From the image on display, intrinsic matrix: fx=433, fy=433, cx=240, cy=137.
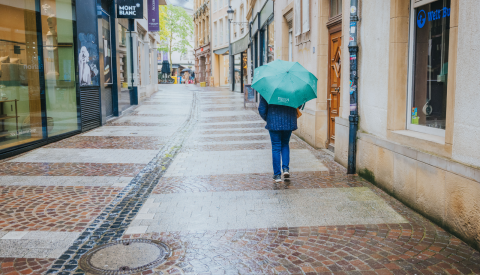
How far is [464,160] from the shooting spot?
4.21m

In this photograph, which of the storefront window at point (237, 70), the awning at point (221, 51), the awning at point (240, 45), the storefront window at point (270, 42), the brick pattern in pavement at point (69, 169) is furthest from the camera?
the awning at point (221, 51)

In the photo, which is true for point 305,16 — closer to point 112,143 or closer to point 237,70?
point 112,143

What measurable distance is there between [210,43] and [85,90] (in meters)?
33.3

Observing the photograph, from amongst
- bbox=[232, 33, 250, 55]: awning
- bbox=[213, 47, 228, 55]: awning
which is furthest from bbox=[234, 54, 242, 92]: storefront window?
bbox=[213, 47, 228, 55]: awning

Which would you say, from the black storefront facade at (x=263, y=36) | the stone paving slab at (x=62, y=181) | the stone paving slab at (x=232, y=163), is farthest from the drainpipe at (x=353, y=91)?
the black storefront facade at (x=263, y=36)

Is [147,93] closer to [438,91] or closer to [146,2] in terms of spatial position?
[146,2]

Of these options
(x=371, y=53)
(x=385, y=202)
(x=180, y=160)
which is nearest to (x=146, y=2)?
(x=180, y=160)

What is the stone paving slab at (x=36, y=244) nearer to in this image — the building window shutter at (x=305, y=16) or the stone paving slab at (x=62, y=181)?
the stone paving slab at (x=62, y=181)

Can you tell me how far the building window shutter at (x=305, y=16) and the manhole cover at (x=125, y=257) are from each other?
24.2 feet

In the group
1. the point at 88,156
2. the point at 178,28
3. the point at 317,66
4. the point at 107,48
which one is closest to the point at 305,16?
the point at 317,66

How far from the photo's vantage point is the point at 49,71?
34.8 feet

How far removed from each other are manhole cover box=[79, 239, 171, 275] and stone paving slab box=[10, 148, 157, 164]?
4.05 metres

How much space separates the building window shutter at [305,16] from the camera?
10078 millimetres

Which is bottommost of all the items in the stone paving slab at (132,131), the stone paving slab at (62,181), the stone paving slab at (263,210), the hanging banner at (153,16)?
the stone paving slab at (263,210)
